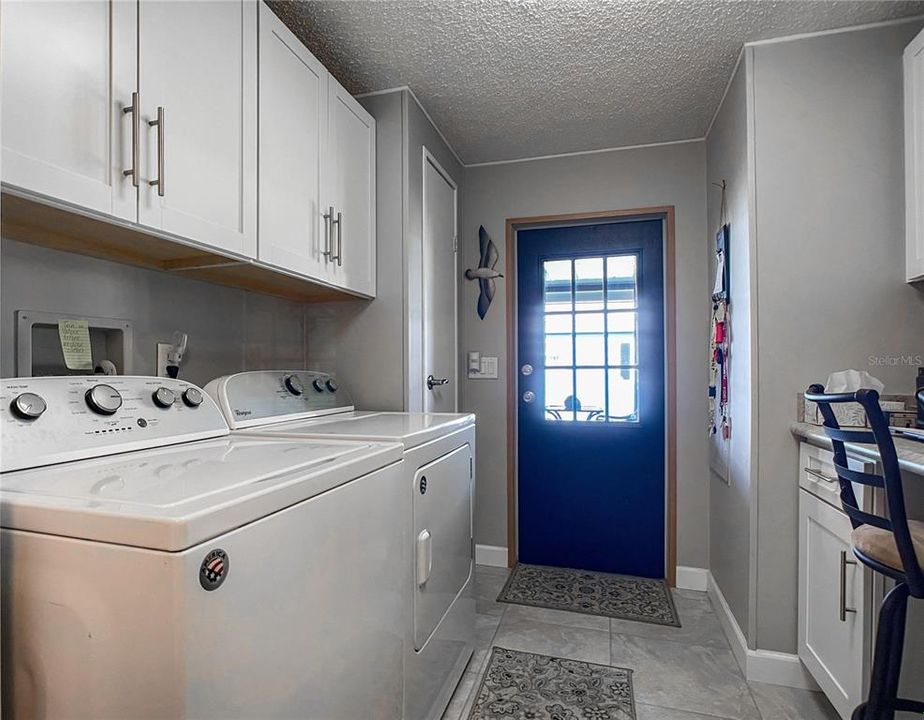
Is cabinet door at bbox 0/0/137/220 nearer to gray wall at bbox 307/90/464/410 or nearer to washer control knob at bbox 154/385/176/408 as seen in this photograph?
washer control knob at bbox 154/385/176/408

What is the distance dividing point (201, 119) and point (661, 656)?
7.79 ft

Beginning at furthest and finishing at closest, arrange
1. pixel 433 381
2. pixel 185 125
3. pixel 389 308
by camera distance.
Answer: pixel 433 381
pixel 389 308
pixel 185 125

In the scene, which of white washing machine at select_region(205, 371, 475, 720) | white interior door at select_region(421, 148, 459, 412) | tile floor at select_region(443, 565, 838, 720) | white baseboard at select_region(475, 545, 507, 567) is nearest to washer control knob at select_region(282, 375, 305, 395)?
white washing machine at select_region(205, 371, 475, 720)

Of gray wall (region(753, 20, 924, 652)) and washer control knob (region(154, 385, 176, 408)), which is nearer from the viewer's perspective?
washer control knob (region(154, 385, 176, 408))

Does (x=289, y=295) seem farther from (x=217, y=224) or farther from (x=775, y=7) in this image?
(x=775, y=7)

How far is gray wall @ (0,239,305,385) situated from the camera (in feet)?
3.78

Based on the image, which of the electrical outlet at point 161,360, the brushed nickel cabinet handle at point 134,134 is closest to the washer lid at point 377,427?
the electrical outlet at point 161,360

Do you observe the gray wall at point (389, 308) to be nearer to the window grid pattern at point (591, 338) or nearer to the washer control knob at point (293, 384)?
the washer control knob at point (293, 384)

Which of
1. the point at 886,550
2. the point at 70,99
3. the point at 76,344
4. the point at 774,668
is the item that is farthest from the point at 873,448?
the point at 76,344

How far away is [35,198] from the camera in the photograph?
2.91ft

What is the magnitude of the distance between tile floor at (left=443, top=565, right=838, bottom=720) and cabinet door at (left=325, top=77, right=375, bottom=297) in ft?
5.06

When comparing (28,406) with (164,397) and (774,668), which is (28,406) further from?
(774,668)

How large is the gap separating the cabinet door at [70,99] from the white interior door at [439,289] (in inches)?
52.4

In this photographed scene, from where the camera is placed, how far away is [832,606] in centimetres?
148
